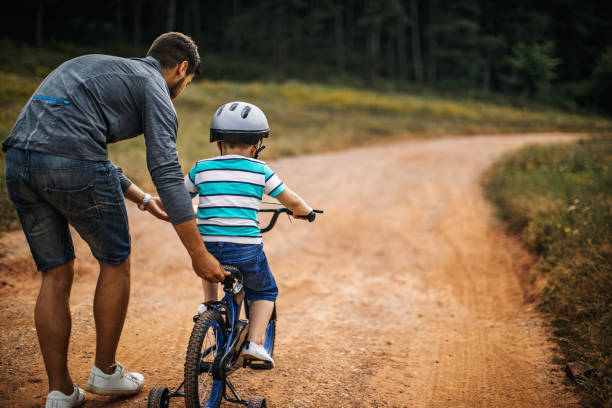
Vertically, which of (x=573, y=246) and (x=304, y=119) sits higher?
(x=573, y=246)

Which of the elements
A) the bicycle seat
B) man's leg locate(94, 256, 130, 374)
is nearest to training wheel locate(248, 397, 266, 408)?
the bicycle seat

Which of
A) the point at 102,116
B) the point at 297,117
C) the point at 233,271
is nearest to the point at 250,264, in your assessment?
the point at 233,271

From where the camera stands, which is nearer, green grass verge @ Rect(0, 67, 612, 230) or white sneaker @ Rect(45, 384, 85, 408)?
white sneaker @ Rect(45, 384, 85, 408)

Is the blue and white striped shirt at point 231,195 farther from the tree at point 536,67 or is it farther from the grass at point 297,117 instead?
the tree at point 536,67

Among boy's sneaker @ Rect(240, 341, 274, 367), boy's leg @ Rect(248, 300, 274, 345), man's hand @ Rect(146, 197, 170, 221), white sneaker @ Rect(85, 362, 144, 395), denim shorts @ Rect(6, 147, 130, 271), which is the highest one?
denim shorts @ Rect(6, 147, 130, 271)

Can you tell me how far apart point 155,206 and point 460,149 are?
46.5 ft

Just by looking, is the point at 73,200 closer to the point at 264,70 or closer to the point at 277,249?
the point at 277,249

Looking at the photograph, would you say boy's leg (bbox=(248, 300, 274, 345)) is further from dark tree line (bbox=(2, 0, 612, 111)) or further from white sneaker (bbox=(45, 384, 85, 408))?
dark tree line (bbox=(2, 0, 612, 111))

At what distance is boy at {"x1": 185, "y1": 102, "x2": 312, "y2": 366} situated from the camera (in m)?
2.73

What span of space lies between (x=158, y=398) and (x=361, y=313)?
284 cm

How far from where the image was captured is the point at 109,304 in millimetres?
2660

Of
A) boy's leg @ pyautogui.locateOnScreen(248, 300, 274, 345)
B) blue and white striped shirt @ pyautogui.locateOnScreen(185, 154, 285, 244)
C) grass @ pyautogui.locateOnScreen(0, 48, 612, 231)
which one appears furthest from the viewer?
grass @ pyautogui.locateOnScreen(0, 48, 612, 231)

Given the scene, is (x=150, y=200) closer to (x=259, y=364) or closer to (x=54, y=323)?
(x=54, y=323)

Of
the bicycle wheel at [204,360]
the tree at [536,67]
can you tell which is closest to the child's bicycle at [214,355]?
the bicycle wheel at [204,360]
